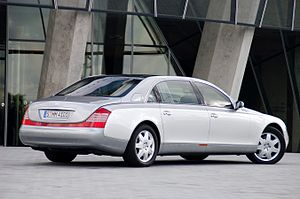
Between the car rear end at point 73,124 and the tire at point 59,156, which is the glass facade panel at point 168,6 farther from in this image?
the car rear end at point 73,124

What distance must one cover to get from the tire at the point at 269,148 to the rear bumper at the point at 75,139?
10.5ft

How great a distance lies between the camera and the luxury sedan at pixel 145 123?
1205cm

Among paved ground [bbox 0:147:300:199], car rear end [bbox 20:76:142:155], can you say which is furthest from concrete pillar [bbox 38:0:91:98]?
car rear end [bbox 20:76:142:155]

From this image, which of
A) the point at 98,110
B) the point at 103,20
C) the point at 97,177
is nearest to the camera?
the point at 97,177

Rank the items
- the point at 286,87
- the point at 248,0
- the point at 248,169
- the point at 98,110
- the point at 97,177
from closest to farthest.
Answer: the point at 97,177 < the point at 98,110 < the point at 248,169 < the point at 248,0 < the point at 286,87

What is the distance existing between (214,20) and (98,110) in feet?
32.7

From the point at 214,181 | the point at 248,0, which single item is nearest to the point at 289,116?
the point at 248,0

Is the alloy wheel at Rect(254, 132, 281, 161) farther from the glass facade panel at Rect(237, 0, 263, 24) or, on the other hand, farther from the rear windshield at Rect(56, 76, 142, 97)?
the glass facade panel at Rect(237, 0, 263, 24)

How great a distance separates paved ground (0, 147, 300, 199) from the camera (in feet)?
28.3

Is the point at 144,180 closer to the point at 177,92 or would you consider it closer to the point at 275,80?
the point at 177,92

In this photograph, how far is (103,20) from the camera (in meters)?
24.5

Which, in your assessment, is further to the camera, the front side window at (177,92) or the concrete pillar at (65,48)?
the concrete pillar at (65,48)

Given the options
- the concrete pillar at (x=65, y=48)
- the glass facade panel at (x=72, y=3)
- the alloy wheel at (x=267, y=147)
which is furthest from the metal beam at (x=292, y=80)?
the alloy wheel at (x=267, y=147)

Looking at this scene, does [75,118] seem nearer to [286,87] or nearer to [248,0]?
[248,0]
